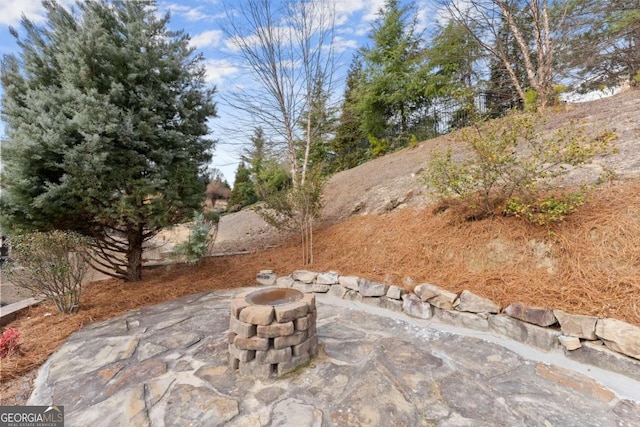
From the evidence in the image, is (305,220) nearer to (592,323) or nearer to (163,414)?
(163,414)

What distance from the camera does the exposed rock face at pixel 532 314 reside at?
2.16 metres

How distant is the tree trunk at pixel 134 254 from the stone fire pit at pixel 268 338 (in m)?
2.78

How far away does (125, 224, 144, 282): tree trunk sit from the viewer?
3854 mm

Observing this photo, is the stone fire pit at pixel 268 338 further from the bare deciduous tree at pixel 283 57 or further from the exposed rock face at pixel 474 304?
the bare deciduous tree at pixel 283 57

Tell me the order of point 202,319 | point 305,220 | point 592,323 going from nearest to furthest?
point 592,323
point 202,319
point 305,220

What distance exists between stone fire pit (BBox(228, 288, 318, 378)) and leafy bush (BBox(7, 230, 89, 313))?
88.7 inches

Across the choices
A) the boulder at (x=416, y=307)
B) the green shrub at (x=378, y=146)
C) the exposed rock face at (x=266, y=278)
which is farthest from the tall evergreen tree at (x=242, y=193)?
the boulder at (x=416, y=307)

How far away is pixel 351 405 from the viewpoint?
161 cm

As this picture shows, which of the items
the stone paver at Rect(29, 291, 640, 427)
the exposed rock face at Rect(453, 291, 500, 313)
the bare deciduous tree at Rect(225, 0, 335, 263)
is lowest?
the stone paver at Rect(29, 291, 640, 427)

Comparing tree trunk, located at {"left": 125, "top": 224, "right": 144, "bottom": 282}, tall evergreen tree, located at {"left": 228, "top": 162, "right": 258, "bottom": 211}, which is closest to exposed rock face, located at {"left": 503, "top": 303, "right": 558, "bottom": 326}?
tree trunk, located at {"left": 125, "top": 224, "right": 144, "bottom": 282}

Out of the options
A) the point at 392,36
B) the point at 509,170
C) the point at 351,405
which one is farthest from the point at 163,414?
the point at 392,36

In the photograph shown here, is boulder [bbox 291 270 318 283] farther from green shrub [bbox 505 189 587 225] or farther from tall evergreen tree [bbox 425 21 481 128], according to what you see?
tall evergreen tree [bbox 425 21 481 128]

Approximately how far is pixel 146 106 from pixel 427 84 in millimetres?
8931

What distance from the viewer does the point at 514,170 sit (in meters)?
2.93
